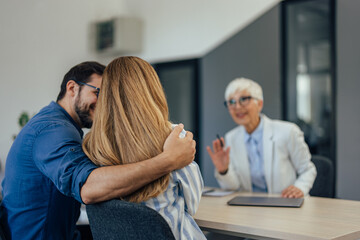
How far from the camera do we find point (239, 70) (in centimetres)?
467

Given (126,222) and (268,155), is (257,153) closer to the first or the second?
(268,155)

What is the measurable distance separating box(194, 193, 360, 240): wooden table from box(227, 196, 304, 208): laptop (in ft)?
0.11

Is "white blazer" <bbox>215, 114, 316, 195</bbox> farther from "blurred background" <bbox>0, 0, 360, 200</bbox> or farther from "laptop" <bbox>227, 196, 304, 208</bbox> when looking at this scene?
"blurred background" <bbox>0, 0, 360, 200</bbox>

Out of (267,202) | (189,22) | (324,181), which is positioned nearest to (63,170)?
(267,202)

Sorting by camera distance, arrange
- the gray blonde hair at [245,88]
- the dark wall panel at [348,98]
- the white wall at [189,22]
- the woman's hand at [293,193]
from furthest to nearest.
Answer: the white wall at [189,22] → the dark wall panel at [348,98] → the gray blonde hair at [245,88] → the woman's hand at [293,193]

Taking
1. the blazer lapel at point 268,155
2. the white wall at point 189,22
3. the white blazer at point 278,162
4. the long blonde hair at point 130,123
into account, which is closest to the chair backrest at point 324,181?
the white blazer at point 278,162

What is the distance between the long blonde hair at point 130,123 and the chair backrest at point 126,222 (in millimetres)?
159

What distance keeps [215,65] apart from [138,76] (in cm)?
358

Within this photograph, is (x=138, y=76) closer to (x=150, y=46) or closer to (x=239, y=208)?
(x=239, y=208)

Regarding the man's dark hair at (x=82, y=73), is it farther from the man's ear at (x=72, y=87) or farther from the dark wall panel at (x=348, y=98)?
the dark wall panel at (x=348, y=98)

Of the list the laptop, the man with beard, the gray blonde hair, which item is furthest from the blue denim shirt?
the gray blonde hair

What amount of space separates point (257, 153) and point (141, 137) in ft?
5.25

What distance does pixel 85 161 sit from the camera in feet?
4.77

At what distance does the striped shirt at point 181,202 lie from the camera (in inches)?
54.9
